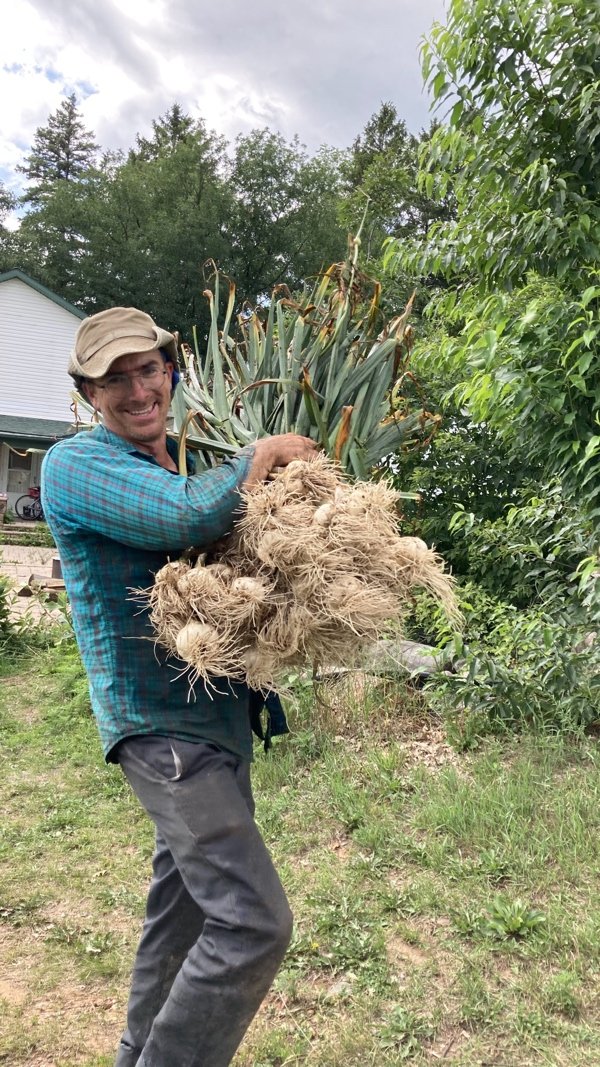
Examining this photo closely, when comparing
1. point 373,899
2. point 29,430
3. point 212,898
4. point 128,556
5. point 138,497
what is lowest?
point 29,430

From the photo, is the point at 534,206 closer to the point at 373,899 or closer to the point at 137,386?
the point at 137,386

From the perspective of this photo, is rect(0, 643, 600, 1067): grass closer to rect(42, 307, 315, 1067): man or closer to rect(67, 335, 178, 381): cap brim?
rect(42, 307, 315, 1067): man

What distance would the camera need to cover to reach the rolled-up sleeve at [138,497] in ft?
5.23

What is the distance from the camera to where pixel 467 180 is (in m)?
3.88

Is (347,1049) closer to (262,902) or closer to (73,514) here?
(262,902)

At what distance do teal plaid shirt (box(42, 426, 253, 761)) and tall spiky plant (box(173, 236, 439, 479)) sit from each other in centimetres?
36

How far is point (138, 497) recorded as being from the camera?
63.4 inches

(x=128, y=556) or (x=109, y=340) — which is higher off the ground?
(x=109, y=340)

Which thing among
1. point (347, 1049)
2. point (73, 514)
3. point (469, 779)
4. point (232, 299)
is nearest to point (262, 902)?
point (73, 514)

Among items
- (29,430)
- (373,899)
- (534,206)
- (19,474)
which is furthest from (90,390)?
(19,474)

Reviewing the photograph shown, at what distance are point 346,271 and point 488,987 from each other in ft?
7.96

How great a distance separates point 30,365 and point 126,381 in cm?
2542

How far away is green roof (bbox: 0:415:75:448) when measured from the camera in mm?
23719

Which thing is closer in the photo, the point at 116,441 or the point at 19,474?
the point at 116,441
